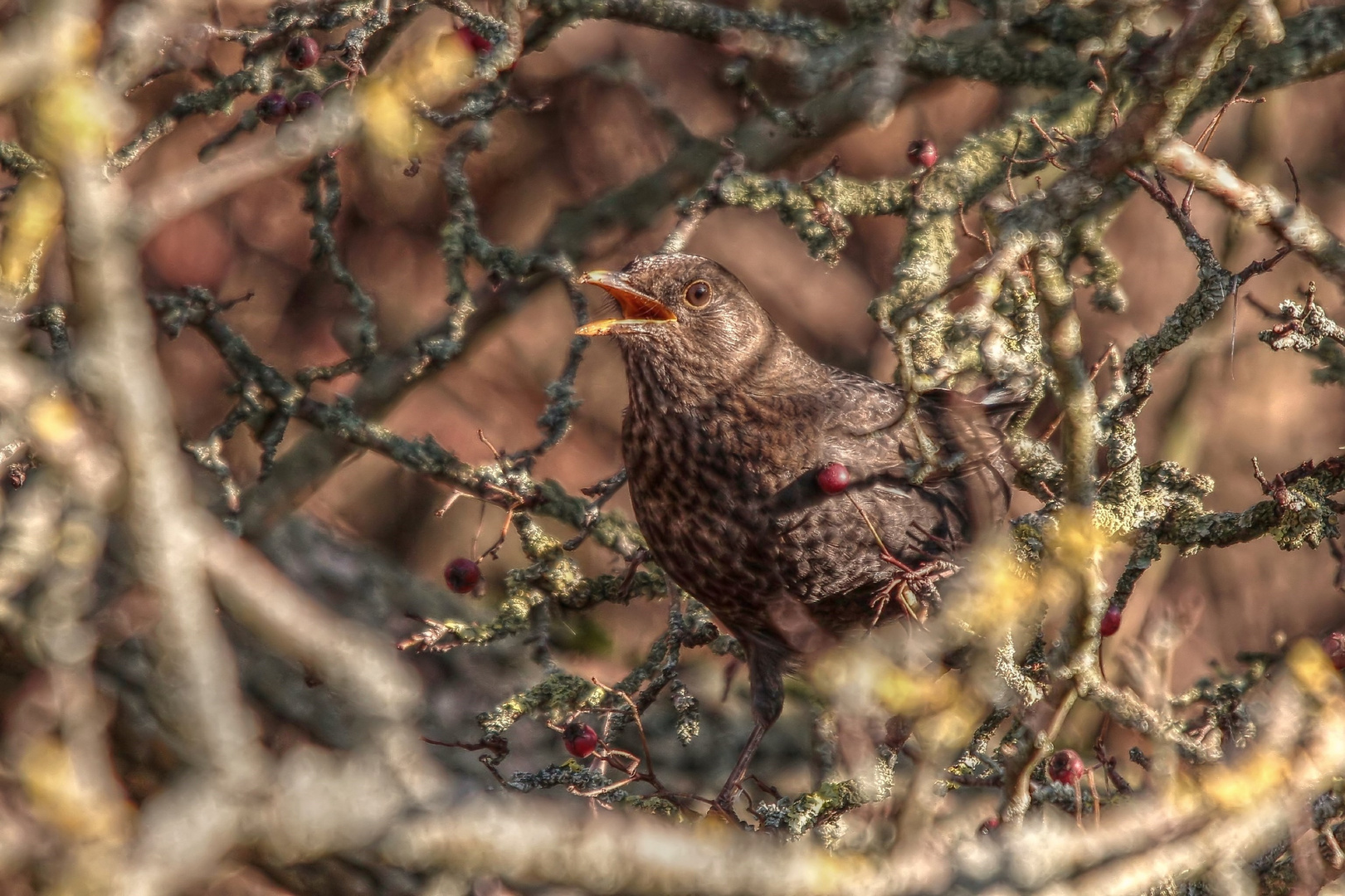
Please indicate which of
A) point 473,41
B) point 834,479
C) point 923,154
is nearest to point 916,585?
point 834,479

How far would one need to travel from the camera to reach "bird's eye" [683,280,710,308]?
3.86 metres

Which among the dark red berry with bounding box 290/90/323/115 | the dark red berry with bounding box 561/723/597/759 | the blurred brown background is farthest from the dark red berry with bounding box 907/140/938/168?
the dark red berry with bounding box 561/723/597/759

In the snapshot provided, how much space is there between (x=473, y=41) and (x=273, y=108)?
2.10ft

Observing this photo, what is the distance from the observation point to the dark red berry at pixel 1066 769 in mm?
3029

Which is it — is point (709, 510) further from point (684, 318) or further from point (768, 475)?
point (684, 318)

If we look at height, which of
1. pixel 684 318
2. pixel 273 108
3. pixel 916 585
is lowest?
pixel 916 585

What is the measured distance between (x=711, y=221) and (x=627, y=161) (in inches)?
19.9

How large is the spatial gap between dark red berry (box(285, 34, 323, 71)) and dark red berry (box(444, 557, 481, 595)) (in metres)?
1.49

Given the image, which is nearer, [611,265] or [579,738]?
[579,738]

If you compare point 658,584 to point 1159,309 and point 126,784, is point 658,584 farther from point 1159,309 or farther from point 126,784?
point 1159,309

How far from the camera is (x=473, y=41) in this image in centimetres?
369

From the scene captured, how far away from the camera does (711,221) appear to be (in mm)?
6090

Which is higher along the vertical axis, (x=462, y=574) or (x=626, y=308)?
(x=626, y=308)

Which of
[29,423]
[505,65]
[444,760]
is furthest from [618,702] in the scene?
[29,423]
